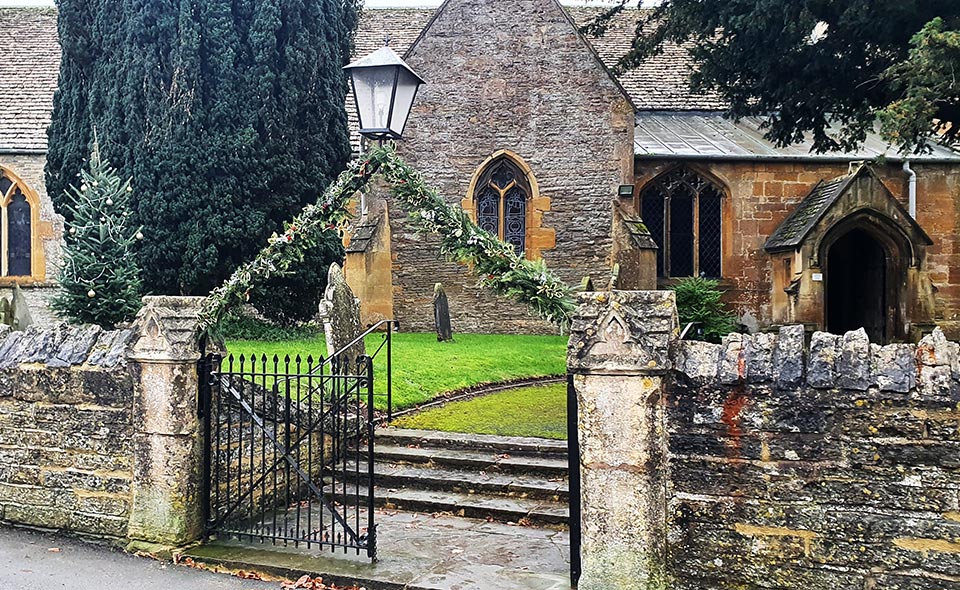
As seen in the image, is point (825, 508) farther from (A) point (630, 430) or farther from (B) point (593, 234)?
(B) point (593, 234)

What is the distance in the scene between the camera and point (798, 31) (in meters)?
10.3

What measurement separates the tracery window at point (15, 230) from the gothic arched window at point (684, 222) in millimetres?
15764

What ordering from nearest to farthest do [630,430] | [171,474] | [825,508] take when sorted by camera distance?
[825,508] → [630,430] → [171,474]

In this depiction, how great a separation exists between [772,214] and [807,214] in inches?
53.9

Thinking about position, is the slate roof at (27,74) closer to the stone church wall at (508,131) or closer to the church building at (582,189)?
the church building at (582,189)

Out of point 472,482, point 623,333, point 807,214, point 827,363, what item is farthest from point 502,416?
point 807,214

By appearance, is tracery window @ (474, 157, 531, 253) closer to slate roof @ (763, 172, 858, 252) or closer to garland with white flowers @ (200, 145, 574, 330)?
slate roof @ (763, 172, 858, 252)

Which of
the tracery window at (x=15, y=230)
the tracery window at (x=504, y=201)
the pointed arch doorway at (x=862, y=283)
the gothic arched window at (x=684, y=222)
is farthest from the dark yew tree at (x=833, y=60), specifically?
the tracery window at (x=15, y=230)

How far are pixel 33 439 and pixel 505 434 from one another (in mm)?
4698

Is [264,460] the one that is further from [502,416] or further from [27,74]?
[27,74]

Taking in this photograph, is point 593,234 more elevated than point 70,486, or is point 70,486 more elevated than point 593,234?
point 593,234

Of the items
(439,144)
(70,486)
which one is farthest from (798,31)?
(439,144)

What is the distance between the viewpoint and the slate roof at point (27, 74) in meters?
21.0

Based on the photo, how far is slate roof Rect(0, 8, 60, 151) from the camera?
21.0 metres
